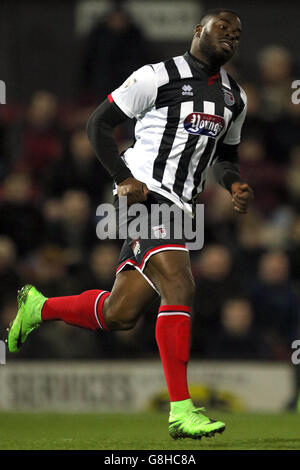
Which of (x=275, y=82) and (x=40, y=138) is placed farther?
(x=275, y=82)

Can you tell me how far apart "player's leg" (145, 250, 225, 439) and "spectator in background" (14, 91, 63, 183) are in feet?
17.4

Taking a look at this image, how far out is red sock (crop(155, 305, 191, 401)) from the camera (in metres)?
4.51

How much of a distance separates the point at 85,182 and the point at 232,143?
401 centimetres

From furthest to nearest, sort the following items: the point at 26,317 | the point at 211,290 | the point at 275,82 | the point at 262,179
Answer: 1. the point at 275,82
2. the point at 262,179
3. the point at 211,290
4. the point at 26,317

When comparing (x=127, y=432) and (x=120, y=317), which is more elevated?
(x=120, y=317)

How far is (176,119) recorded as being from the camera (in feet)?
15.8

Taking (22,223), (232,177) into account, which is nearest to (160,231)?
(232,177)

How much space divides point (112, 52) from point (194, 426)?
246 inches

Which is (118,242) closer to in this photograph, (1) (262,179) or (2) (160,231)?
(1) (262,179)

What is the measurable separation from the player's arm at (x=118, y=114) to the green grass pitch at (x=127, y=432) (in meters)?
1.31

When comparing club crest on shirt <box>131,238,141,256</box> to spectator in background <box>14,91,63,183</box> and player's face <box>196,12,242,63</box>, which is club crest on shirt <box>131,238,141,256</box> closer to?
player's face <box>196,12,242,63</box>

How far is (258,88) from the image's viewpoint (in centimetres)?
1071
